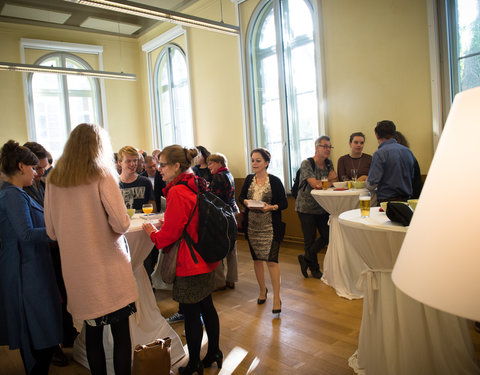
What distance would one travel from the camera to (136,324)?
2756 millimetres

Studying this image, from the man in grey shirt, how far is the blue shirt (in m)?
0.71

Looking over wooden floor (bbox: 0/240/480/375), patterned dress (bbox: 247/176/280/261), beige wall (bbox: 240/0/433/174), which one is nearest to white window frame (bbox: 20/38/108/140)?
beige wall (bbox: 240/0/433/174)

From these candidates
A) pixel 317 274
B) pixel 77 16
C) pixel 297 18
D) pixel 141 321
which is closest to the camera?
pixel 141 321

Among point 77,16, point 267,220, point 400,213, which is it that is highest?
point 77,16

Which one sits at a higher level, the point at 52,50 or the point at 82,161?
the point at 52,50

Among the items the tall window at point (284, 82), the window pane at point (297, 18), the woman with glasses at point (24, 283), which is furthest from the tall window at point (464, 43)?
the woman with glasses at point (24, 283)

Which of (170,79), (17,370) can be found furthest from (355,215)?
(170,79)

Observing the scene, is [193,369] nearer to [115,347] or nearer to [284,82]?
[115,347]

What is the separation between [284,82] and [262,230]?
11.4ft

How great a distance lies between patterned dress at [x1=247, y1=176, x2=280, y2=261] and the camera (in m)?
3.37

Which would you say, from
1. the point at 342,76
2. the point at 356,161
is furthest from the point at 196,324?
the point at 342,76

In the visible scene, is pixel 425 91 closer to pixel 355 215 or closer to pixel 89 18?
pixel 355 215

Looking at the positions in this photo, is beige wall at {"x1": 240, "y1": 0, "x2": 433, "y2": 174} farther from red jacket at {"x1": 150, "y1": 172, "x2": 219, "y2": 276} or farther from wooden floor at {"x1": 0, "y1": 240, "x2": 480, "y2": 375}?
red jacket at {"x1": 150, "y1": 172, "x2": 219, "y2": 276}

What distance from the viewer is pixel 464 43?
4.11 meters
